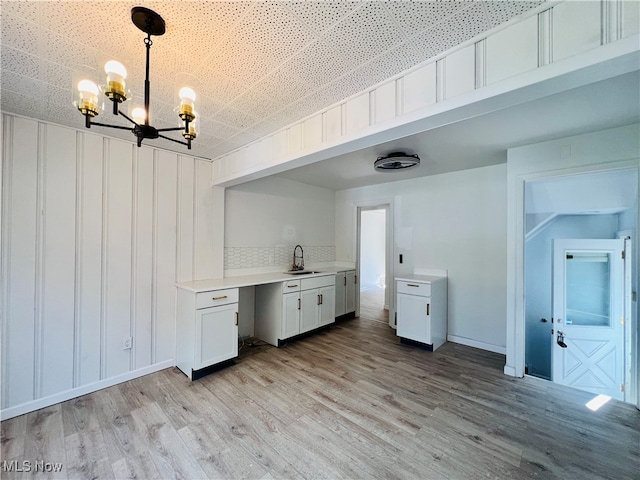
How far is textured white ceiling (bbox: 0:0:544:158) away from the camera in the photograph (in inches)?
44.9

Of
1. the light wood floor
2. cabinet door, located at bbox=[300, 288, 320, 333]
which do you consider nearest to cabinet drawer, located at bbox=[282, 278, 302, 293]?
cabinet door, located at bbox=[300, 288, 320, 333]

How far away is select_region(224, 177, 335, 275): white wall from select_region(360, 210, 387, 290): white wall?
8.60 ft

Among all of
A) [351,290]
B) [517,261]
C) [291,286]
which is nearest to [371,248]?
[351,290]

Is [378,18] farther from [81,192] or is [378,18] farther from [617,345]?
[617,345]

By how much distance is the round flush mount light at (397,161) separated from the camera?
2770mm

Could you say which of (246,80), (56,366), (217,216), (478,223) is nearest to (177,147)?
(217,216)

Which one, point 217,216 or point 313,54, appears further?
point 217,216

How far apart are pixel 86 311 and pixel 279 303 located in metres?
1.93

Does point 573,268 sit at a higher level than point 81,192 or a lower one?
lower

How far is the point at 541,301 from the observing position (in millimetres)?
4230

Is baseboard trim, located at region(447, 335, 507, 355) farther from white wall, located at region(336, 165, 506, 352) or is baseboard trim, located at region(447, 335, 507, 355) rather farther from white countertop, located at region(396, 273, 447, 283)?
white countertop, located at region(396, 273, 447, 283)

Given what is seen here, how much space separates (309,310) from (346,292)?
1070 mm

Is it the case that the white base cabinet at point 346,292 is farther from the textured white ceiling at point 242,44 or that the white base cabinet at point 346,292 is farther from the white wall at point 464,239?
the textured white ceiling at point 242,44

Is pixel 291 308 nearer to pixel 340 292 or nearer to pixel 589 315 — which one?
pixel 340 292
